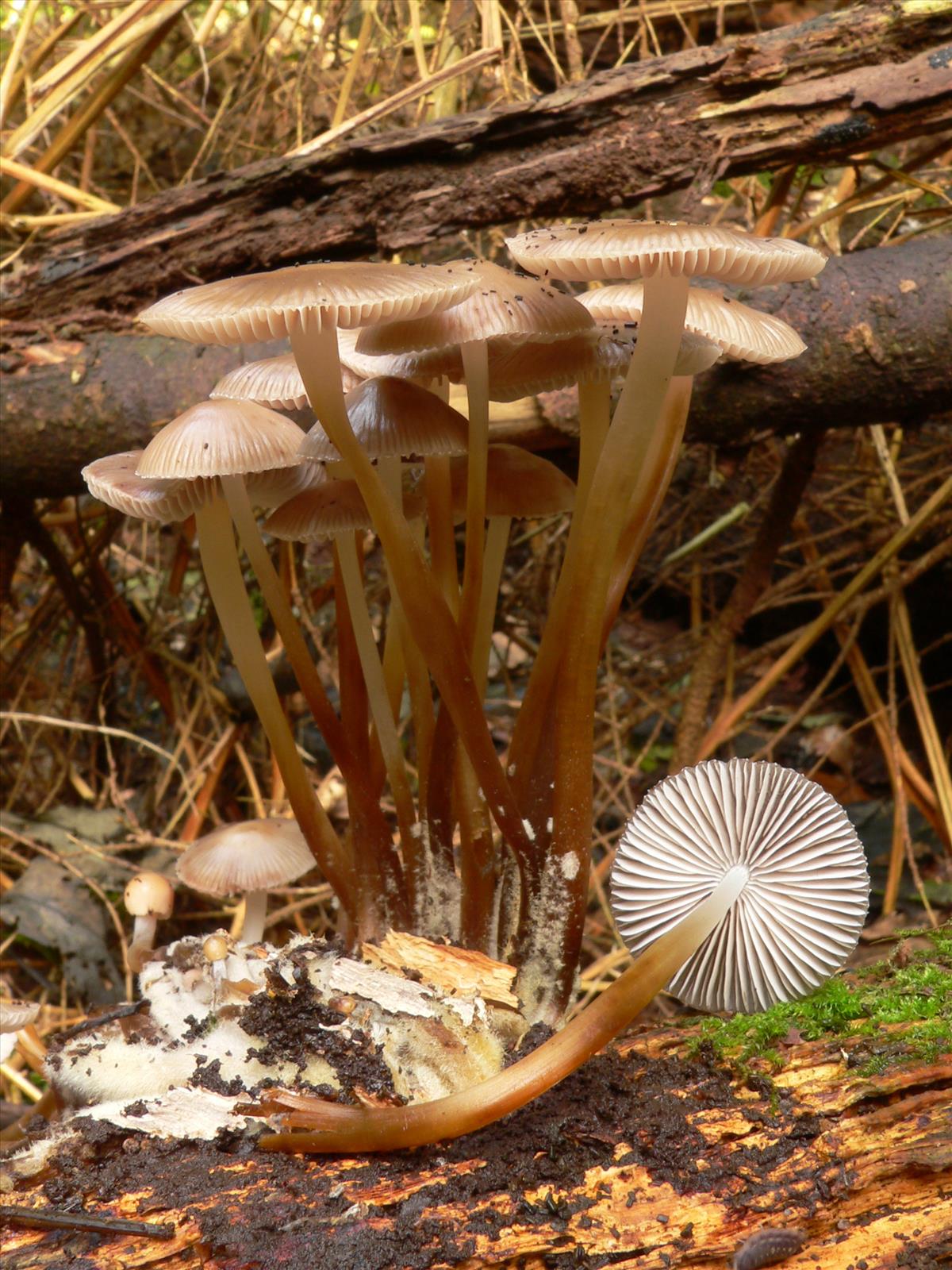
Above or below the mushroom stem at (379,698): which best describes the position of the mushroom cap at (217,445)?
above

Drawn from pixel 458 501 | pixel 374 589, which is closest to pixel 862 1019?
pixel 458 501

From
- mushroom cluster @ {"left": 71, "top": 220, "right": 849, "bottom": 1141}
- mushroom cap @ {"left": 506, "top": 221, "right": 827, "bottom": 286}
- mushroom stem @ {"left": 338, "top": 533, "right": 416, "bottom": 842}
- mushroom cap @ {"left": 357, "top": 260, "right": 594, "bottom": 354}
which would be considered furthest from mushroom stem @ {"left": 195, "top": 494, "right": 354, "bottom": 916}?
mushroom cap @ {"left": 506, "top": 221, "right": 827, "bottom": 286}

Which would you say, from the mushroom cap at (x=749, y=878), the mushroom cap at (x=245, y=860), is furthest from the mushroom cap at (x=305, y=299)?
the mushroom cap at (x=245, y=860)

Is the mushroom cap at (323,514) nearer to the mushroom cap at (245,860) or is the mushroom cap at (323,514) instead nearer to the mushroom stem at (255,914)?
the mushroom cap at (245,860)

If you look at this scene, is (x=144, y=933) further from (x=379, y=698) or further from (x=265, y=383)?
(x=265, y=383)

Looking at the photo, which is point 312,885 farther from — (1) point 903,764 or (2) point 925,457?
(2) point 925,457

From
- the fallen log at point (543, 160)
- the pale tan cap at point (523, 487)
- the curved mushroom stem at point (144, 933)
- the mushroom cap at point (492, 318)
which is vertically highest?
the fallen log at point (543, 160)

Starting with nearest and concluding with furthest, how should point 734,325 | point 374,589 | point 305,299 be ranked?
point 305,299
point 734,325
point 374,589
